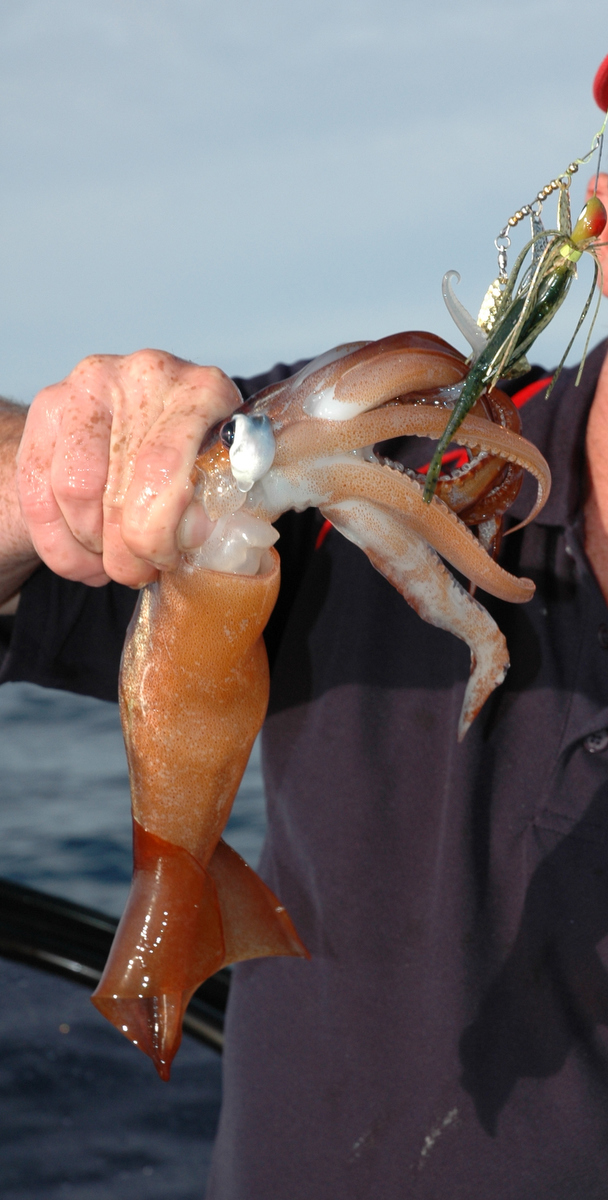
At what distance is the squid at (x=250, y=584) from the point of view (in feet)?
4.24

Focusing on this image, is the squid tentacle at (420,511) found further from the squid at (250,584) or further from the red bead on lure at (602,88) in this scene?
the red bead on lure at (602,88)

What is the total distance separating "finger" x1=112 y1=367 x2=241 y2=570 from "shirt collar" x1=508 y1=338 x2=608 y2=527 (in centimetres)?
103

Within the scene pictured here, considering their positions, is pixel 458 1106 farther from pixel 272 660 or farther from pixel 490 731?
pixel 272 660

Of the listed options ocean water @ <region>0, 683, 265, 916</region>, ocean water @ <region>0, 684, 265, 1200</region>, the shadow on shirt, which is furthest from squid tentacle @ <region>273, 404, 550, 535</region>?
ocean water @ <region>0, 683, 265, 916</region>

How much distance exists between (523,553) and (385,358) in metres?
1.17

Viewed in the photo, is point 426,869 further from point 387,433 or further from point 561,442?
point 387,433

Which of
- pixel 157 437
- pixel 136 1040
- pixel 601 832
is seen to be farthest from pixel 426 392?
pixel 601 832

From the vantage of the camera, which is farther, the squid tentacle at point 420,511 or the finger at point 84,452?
the finger at point 84,452

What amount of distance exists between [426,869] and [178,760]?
98 cm

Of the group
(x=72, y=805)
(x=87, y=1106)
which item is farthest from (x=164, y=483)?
(x=72, y=805)

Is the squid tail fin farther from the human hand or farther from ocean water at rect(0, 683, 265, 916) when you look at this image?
ocean water at rect(0, 683, 265, 916)

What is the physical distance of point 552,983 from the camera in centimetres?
213

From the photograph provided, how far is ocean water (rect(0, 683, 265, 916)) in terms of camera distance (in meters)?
6.57

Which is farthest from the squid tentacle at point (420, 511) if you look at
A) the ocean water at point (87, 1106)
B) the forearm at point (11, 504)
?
the ocean water at point (87, 1106)
